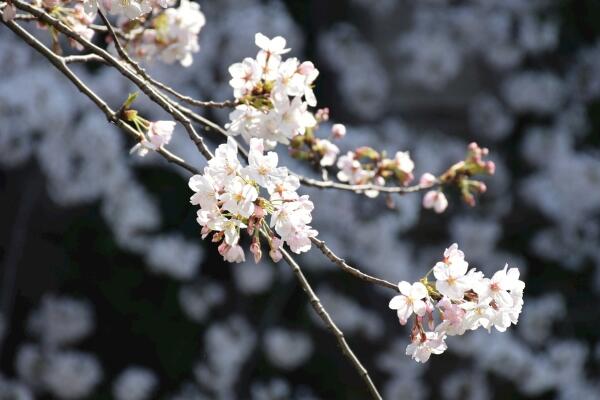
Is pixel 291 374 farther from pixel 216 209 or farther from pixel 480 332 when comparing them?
pixel 216 209

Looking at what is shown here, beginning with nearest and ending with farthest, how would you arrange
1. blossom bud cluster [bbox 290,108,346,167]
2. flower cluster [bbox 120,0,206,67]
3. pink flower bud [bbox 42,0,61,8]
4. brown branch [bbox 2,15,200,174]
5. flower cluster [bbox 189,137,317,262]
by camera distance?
1. flower cluster [bbox 189,137,317,262]
2. brown branch [bbox 2,15,200,174]
3. pink flower bud [bbox 42,0,61,8]
4. blossom bud cluster [bbox 290,108,346,167]
5. flower cluster [bbox 120,0,206,67]

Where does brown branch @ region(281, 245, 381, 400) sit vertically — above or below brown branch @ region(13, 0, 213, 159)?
below

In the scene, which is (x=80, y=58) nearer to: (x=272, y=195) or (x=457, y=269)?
(x=272, y=195)

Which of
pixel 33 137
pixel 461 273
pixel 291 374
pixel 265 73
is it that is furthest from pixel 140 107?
pixel 461 273

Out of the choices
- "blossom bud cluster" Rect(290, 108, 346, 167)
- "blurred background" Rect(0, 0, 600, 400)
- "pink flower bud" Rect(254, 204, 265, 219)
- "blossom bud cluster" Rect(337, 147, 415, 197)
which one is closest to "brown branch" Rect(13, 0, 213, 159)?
"pink flower bud" Rect(254, 204, 265, 219)

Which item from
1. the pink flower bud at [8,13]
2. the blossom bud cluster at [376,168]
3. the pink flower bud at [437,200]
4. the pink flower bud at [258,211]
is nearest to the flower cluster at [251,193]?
the pink flower bud at [258,211]

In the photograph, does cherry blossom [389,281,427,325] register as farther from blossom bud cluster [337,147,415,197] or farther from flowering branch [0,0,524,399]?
blossom bud cluster [337,147,415,197]

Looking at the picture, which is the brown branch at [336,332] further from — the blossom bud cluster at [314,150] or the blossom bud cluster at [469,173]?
the blossom bud cluster at [469,173]
